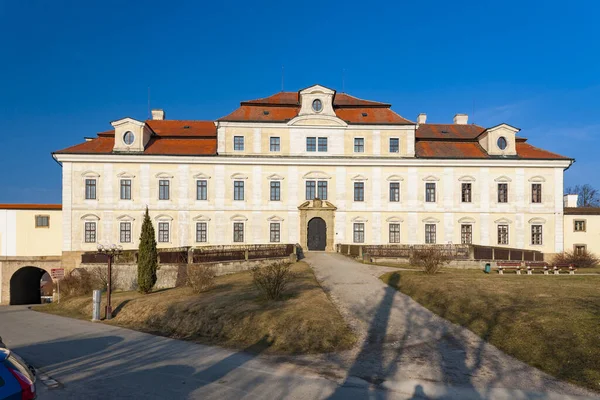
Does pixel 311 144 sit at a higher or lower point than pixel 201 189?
higher

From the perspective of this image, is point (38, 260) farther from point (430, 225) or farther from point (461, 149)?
point (461, 149)

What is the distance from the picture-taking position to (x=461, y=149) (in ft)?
121

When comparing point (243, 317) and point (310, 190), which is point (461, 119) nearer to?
point (310, 190)

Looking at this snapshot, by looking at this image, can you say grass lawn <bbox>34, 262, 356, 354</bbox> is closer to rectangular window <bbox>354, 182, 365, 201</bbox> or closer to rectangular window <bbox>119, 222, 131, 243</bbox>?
rectangular window <bbox>119, 222, 131, 243</bbox>

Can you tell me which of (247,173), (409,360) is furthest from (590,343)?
(247,173)

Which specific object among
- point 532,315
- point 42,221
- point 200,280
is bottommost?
point 200,280

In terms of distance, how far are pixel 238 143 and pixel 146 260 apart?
543 inches

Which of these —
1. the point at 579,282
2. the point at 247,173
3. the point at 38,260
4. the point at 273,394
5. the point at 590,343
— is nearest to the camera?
the point at 273,394

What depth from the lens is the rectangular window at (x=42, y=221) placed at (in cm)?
3394

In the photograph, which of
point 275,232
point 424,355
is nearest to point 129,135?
point 275,232

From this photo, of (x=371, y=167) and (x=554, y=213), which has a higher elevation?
(x=371, y=167)

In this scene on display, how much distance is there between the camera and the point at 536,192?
35906mm

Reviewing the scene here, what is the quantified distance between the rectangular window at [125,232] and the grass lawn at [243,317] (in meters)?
11.6

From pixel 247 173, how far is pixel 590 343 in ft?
89.8
